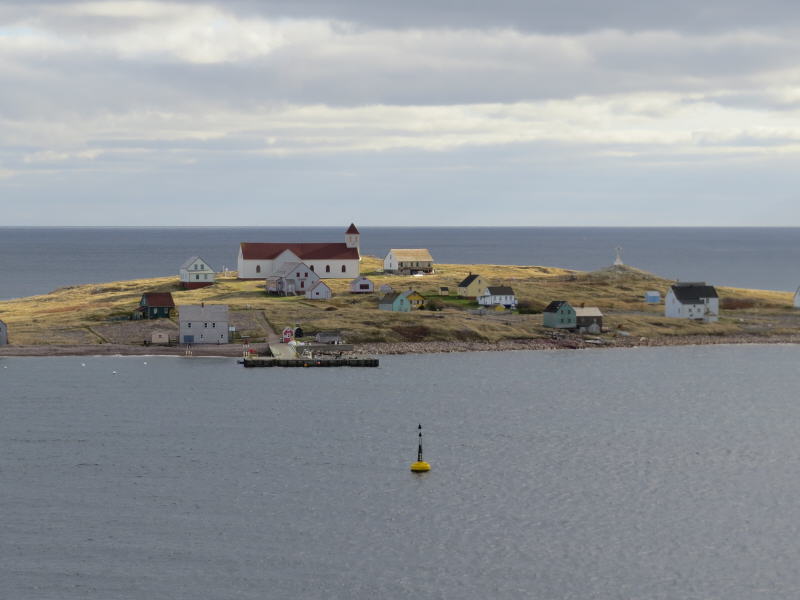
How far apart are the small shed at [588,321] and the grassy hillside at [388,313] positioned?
7.55 feet

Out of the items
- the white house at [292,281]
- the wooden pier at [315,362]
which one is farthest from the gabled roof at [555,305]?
the white house at [292,281]

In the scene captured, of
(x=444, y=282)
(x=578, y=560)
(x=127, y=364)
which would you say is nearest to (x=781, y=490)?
(x=578, y=560)

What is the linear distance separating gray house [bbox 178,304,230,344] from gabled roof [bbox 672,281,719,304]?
60859mm

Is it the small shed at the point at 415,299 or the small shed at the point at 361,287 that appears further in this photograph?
the small shed at the point at 361,287

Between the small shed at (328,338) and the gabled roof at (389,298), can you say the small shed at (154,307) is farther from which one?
the gabled roof at (389,298)

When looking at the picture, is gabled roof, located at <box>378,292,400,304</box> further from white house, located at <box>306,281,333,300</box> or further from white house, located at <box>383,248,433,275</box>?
white house, located at <box>383,248,433,275</box>

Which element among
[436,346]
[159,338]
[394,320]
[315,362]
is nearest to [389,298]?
[394,320]

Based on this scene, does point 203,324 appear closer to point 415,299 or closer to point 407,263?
point 415,299

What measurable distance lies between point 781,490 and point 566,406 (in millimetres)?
27096

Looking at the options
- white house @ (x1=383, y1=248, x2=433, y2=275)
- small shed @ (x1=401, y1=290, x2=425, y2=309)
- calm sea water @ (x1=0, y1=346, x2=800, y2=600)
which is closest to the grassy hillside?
small shed @ (x1=401, y1=290, x2=425, y2=309)

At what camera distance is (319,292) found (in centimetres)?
14488

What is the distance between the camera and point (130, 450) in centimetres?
7056

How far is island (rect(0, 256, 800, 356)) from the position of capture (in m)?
119

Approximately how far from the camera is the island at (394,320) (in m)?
119
